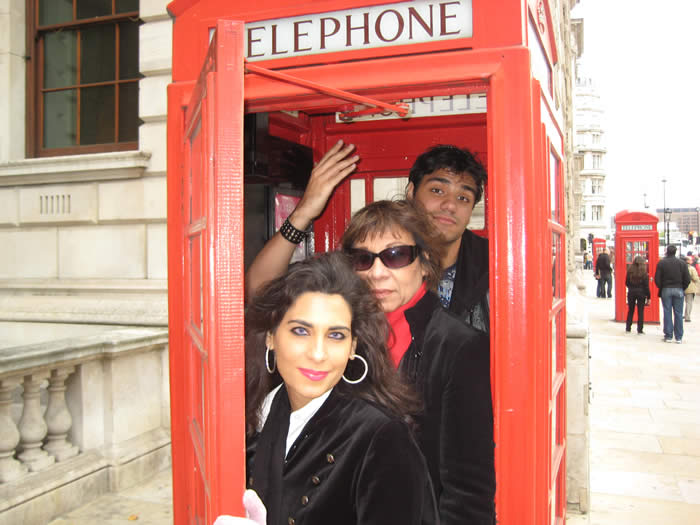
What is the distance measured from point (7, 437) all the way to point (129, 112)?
11.6 feet

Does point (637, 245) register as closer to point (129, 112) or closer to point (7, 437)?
point (129, 112)

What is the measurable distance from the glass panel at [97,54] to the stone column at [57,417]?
3493mm

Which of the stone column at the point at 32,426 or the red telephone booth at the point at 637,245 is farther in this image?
the red telephone booth at the point at 637,245

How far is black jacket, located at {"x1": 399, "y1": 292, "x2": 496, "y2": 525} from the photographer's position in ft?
5.29

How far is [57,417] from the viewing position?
139 inches

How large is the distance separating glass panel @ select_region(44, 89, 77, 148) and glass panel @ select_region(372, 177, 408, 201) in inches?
164

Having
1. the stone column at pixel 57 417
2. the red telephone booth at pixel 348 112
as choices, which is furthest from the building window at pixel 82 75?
the red telephone booth at pixel 348 112

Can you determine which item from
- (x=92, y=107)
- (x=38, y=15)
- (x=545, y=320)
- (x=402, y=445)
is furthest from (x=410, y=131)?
(x=38, y=15)

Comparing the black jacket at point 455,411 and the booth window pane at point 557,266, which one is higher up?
the booth window pane at point 557,266

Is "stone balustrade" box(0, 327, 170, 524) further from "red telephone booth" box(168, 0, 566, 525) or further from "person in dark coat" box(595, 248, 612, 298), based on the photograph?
"person in dark coat" box(595, 248, 612, 298)

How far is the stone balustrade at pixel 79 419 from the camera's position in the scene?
319cm

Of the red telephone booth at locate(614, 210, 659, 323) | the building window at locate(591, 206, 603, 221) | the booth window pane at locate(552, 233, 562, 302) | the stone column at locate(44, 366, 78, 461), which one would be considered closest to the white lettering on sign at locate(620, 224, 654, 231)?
the red telephone booth at locate(614, 210, 659, 323)

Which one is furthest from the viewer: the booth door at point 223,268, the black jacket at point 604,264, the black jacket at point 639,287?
the black jacket at point 604,264

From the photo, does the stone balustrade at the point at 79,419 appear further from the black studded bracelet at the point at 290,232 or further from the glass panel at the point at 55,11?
the glass panel at the point at 55,11
